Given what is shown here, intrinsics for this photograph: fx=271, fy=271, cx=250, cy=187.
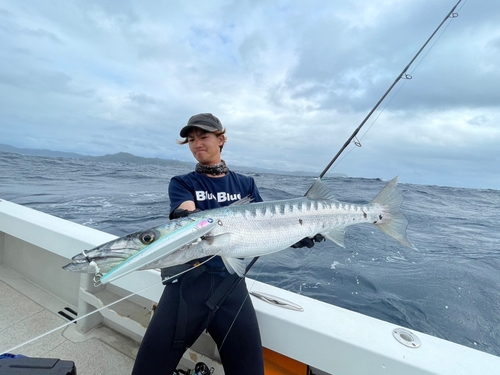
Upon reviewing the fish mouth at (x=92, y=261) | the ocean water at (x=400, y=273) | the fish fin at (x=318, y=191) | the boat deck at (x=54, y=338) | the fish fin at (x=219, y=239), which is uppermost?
the fish fin at (x=318, y=191)

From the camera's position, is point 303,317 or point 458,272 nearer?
point 303,317

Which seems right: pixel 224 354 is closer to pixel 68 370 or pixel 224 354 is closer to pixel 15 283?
pixel 68 370

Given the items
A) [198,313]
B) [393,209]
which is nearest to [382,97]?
[393,209]

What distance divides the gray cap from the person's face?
78 mm

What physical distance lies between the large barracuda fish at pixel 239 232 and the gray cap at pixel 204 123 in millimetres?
768

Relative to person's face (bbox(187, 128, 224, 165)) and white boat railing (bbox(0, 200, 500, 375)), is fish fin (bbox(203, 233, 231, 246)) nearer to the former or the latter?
white boat railing (bbox(0, 200, 500, 375))

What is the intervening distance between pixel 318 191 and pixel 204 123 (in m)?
1.37

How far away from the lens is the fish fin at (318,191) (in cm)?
285

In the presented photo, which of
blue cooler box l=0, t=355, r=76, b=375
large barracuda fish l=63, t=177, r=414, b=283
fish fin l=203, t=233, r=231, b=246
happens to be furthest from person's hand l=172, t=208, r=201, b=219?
blue cooler box l=0, t=355, r=76, b=375

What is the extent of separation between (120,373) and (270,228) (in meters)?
2.06

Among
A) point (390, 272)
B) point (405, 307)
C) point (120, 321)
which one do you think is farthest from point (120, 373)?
point (390, 272)

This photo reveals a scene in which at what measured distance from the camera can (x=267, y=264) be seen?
5332 mm

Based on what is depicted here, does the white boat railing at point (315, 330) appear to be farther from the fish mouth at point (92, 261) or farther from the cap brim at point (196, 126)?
the cap brim at point (196, 126)

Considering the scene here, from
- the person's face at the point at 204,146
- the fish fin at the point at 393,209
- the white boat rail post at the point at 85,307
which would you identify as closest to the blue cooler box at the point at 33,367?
the white boat rail post at the point at 85,307
